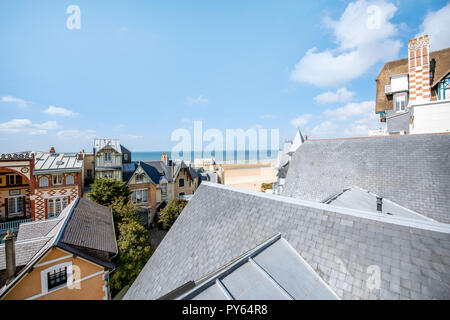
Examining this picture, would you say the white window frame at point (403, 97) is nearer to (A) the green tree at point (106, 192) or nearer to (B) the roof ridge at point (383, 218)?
(B) the roof ridge at point (383, 218)

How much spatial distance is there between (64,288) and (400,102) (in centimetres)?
2704

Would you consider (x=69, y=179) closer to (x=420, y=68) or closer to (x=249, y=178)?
(x=420, y=68)

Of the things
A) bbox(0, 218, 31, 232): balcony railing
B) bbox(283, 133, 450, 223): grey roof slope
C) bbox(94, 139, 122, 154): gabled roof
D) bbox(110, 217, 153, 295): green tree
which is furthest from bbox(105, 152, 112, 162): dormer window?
bbox(283, 133, 450, 223): grey roof slope

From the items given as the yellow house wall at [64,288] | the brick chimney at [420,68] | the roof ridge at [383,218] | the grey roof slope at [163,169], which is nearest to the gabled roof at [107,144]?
the grey roof slope at [163,169]

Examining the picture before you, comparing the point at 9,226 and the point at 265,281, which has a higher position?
the point at 265,281

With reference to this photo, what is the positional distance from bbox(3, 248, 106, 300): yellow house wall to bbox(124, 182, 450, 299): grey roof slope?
405 cm

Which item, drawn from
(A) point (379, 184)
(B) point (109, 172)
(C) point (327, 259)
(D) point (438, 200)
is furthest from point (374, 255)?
(B) point (109, 172)

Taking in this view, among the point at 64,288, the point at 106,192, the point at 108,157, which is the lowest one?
the point at 64,288

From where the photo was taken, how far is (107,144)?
19.6 m

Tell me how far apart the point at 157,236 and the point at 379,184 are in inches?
731

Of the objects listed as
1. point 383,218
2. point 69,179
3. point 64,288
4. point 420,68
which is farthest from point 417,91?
point 69,179

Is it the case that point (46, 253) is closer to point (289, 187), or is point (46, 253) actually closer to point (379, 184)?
point (289, 187)

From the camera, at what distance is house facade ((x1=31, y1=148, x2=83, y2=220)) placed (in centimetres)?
1566
